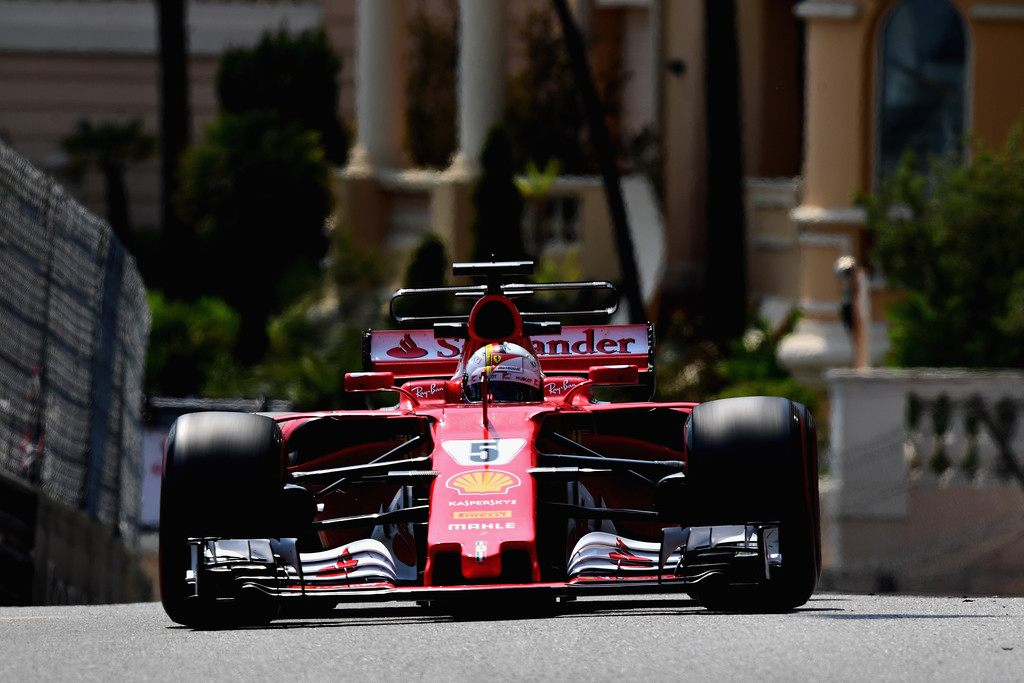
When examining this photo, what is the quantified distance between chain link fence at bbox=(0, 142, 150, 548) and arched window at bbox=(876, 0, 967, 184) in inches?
388

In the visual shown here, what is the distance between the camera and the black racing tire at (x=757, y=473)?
30.3ft

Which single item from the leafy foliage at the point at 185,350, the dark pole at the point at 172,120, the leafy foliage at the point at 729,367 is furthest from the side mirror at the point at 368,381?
the dark pole at the point at 172,120

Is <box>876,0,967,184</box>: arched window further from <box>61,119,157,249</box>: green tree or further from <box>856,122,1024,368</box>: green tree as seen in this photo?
<box>61,119,157,249</box>: green tree

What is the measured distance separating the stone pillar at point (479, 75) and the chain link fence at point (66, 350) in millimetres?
10967

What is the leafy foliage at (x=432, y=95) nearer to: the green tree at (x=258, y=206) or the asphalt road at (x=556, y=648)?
the green tree at (x=258, y=206)

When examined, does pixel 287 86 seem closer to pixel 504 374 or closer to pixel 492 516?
pixel 504 374

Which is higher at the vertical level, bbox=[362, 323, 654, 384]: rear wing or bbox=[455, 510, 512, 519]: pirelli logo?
bbox=[362, 323, 654, 384]: rear wing

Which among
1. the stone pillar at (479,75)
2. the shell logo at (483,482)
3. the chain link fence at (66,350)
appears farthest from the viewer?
the stone pillar at (479,75)

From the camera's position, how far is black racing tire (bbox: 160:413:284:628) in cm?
939

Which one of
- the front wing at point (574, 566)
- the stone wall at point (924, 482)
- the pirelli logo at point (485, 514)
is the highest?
the pirelli logo at point (485, 514)

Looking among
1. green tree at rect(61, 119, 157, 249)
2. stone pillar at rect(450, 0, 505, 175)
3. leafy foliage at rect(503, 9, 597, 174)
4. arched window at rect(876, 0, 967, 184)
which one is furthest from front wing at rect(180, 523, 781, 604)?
green tree at rect(61, 119, 157, 249)

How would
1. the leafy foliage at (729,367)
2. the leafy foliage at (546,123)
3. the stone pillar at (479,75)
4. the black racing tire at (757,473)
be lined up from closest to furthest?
the black racing tire at (757,473)
the leafy foliage at (729,367)
the stone pillar at (479,75)
the leafy foliage at (546,123)

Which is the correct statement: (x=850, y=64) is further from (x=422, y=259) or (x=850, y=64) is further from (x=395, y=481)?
(x=395, y=481)

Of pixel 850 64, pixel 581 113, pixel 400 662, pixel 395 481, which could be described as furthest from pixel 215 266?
pixel 400 662
